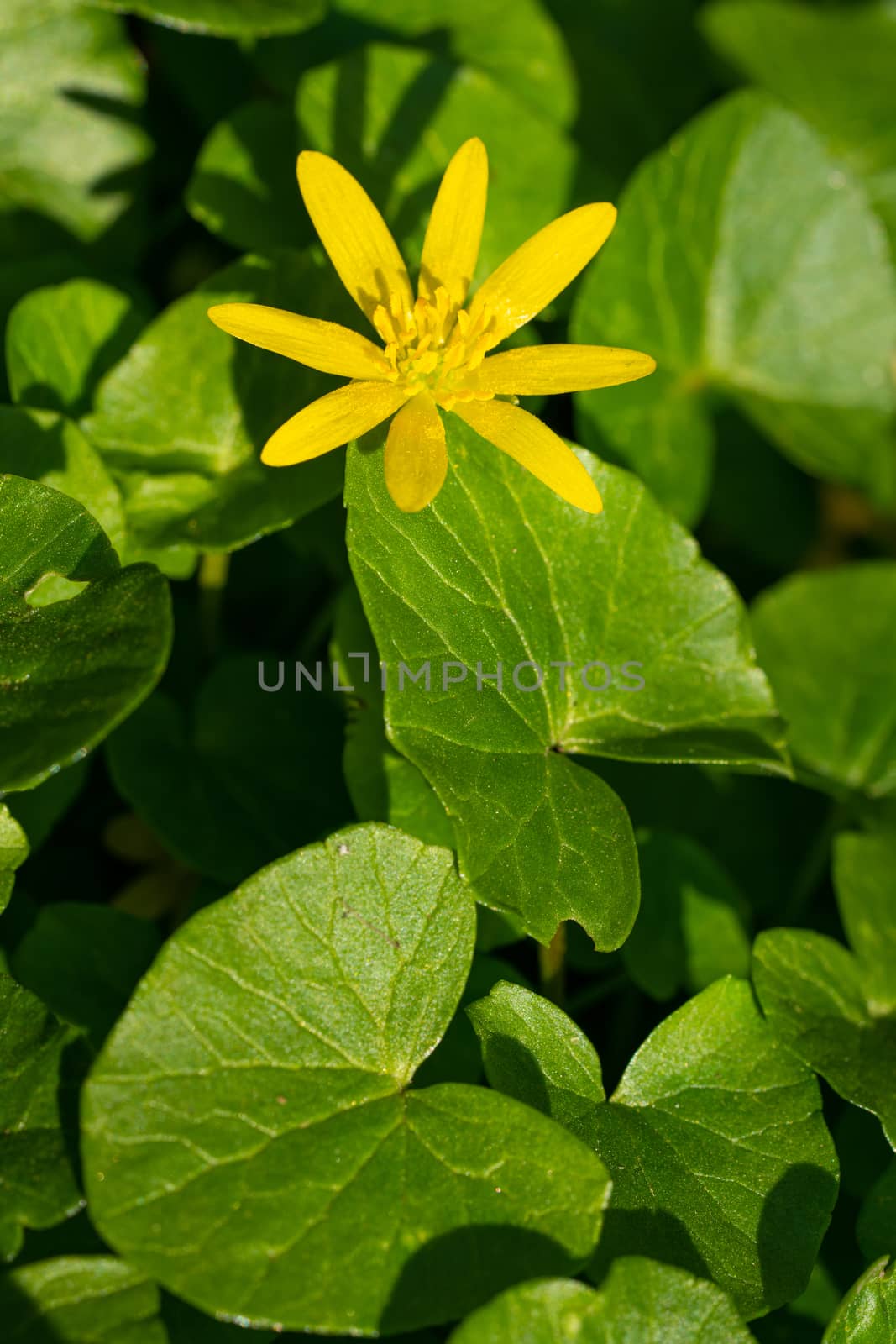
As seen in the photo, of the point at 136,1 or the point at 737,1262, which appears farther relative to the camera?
the point at 136,1

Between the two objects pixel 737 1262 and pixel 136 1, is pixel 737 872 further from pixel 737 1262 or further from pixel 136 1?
pixel 136 1

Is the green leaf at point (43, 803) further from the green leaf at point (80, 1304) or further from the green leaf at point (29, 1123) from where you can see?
the green leaf at point (80, 1304)

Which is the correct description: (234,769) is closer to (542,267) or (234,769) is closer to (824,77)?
(542,267)

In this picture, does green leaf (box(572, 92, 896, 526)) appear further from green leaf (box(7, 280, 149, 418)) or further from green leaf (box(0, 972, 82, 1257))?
green leaf (box(0, 972, 82, 1257))

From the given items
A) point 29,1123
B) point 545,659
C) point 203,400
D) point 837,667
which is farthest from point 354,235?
point 837,667

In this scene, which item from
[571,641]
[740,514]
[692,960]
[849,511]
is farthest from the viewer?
[849,511]

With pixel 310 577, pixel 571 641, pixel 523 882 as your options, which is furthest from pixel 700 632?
pixel 310 577
